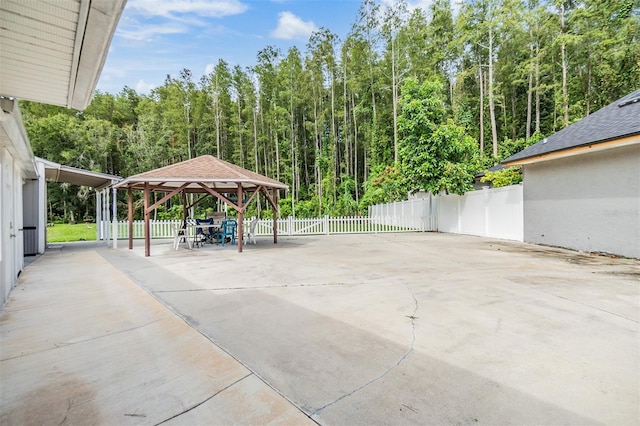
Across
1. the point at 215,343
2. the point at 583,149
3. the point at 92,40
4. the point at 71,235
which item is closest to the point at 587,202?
the point at 583,149

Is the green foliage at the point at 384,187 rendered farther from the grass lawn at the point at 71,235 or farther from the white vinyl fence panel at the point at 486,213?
the grass lawn at the point at 71,235

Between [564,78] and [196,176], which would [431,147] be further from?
[564,78]

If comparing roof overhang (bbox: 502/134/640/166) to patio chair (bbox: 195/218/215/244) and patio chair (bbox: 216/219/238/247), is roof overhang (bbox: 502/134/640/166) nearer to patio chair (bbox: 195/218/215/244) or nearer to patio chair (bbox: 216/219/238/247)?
patio chair (bbox: 216/219/238/247)

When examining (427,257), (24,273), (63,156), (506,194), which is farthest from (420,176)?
(63,156)

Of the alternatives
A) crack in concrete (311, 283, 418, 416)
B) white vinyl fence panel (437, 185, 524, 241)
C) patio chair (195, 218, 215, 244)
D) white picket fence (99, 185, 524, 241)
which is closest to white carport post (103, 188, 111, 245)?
white picket fence (99, 185, 524, 241)

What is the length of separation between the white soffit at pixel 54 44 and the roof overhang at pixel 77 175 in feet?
26.0

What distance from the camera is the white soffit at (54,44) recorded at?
1.95 meters

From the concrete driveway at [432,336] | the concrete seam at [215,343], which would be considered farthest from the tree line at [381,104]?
the concrete seam at [215,343]

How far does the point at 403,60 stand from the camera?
19922mm

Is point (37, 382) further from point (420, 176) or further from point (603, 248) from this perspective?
point (420, 176)

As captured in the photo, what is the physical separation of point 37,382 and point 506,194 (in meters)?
12.1

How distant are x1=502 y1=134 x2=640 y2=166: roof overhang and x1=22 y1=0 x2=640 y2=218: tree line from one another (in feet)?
12.6

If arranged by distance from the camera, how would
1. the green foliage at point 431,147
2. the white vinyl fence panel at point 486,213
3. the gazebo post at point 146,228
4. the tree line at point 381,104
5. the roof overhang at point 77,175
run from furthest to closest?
1. the tree line at point 381,104
2. the green foliage at point 431,147
3. the white vinyl fence panel at point 486,213
4. the roof overhang at point 77,175
5. the gazebo post at point 146,228

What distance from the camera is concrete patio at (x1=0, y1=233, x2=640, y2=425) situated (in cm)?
192
